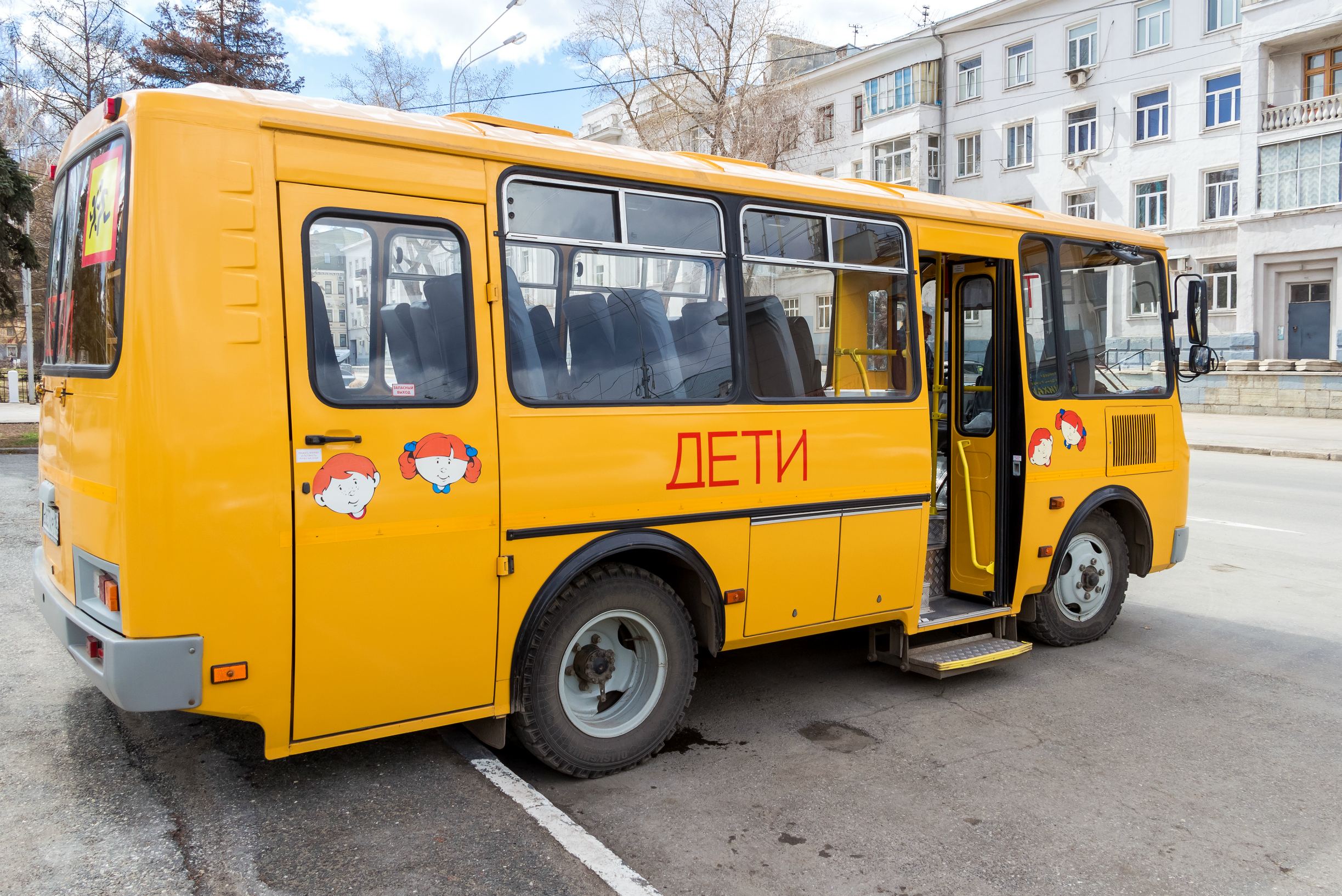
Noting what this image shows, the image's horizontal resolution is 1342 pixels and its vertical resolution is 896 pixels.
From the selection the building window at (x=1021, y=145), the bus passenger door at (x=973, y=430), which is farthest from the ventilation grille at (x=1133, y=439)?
the building window at (x=1021, y=145)

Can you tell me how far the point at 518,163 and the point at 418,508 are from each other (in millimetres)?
1486

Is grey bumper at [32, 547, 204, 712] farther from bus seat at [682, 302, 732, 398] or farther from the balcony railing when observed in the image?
the balcony railing

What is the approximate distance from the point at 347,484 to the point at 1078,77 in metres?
38.1

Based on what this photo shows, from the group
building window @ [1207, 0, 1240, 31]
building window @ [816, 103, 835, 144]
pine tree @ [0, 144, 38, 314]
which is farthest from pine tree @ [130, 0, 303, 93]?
building window @ [1207, 0, 1240, 31]

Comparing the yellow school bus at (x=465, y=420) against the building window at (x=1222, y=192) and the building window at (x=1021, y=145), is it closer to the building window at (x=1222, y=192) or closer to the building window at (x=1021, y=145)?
the building window at (x=1222, y=192)

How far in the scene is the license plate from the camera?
14.2 feet

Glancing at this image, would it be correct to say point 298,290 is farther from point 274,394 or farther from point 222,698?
point 222,698

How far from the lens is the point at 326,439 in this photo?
371 centimetres

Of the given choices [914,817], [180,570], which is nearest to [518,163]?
[180,570]

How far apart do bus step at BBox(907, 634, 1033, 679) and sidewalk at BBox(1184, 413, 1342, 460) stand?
48.6 ft

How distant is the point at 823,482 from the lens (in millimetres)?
5176

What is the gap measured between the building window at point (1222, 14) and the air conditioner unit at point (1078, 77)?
4105 millimetres

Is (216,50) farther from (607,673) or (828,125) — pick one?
(607,673)


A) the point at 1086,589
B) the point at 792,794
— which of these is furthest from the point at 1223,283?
the point at 792,794
